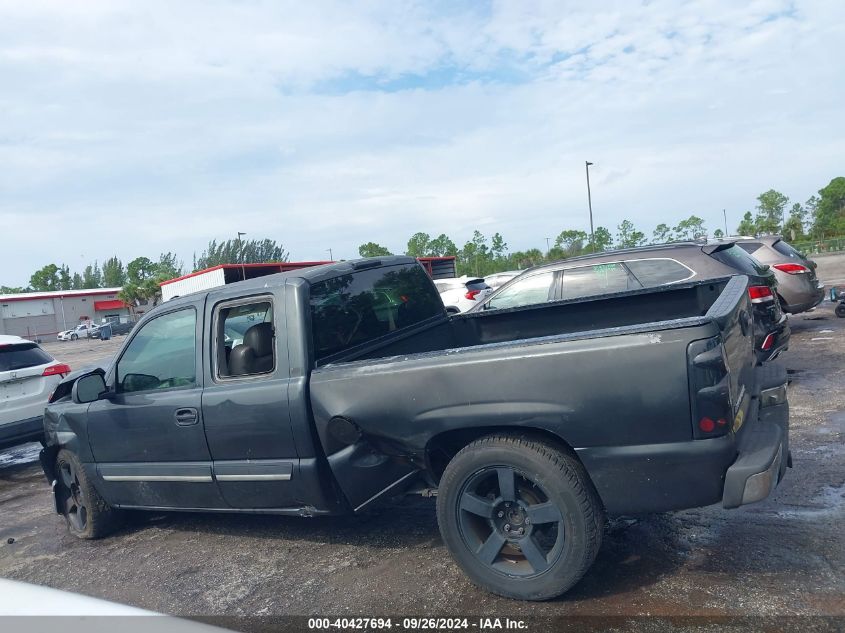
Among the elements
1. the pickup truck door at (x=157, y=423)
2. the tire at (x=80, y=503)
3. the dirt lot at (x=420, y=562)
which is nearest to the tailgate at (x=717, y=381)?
the dirt lot at (x=420, y=562)

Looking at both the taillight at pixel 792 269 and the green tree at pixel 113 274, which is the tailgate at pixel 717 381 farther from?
the green tree at pixel 113 274

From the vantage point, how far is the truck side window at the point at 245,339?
426 centimetres

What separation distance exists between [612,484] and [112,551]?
3.71 metres

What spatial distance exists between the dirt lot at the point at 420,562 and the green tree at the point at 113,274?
465ft

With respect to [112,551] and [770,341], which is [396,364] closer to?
[112,551]

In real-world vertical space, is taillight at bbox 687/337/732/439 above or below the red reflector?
above

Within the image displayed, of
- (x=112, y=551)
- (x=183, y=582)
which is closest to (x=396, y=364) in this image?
(x=183, y=582)

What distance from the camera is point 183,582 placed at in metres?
4.29

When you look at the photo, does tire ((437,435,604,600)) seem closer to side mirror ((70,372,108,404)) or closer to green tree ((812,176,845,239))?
side mirror ((70,372,108,404))

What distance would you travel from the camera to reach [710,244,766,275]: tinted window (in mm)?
7258

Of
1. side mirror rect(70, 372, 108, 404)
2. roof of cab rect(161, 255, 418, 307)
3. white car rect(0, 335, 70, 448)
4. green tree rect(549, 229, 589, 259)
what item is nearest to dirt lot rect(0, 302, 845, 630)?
side mirror rect(70, 372, 108, 404)

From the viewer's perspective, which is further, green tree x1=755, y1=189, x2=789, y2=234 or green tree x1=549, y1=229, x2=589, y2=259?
green tree x1=755, y1=189, x2=789, y2=234

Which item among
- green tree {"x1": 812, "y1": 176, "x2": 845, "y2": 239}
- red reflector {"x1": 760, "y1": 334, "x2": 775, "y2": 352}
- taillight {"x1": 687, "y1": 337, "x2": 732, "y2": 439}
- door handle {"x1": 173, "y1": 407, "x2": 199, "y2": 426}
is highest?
green tree {"x1": 812, "y1": 176, "x2": 845, "y2": 239}

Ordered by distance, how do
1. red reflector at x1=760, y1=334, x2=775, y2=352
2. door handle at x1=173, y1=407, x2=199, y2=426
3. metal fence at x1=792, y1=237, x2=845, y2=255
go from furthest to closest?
metal fence at x1=792, y1=237, x2=845, y2=255 → red reflector at x1=760, y1=334, x2=775, y2=352 → door handle at x1=173, y1=407, x2=199, y2=426
